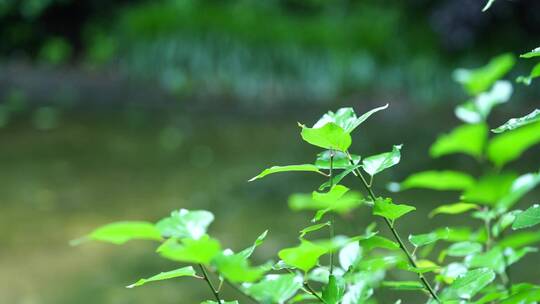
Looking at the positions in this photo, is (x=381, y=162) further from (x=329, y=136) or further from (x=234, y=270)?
(x=234, y=270)

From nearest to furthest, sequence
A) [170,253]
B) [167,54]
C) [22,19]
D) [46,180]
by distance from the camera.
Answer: [170,253] < [46,180] < [167,54] < [22,19]

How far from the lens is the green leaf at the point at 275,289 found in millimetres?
631

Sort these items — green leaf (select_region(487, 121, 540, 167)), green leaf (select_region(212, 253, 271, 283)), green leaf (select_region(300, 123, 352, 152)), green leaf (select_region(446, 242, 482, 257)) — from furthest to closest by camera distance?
green leaf (select_region(446, 242, 482, 257)) → green leaf (select_region(300, 123, 352, 152)) → green leaf (select_region(212, 253, 271, 283)) → green leaf (select_region(487, 121, 540, 167))

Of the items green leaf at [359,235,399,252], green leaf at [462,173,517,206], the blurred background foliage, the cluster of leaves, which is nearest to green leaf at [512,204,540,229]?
the cluster of leaves

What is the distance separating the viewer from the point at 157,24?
244 inches

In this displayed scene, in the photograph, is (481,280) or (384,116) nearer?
(481,280)

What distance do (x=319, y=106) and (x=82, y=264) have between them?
2708 mm

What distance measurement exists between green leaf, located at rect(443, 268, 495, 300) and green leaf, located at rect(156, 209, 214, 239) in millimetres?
236

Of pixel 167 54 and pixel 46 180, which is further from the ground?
pixel 167 54

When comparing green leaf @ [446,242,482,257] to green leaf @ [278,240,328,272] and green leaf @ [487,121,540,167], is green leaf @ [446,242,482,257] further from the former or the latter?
green leaf @ [487,121,540,167]

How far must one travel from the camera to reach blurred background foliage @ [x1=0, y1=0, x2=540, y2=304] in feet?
10.5

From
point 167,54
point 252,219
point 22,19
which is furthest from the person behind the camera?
Result: point 22,19

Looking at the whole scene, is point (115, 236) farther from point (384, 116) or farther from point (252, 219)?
point (384, 116)

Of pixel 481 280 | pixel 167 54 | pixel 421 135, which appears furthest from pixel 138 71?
pixel 481 280
